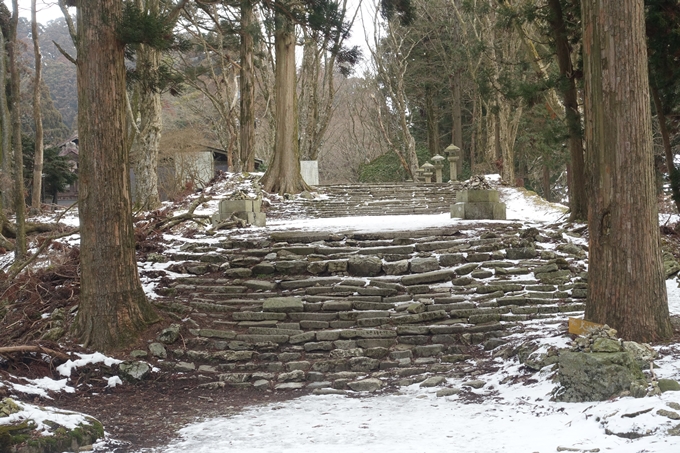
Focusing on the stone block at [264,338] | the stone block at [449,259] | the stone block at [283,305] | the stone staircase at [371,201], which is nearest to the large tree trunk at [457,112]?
the stone staircase at [371,201]

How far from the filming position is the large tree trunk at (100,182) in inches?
284

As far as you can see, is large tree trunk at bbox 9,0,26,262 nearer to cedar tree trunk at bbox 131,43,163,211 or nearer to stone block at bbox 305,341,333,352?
cedar tree trunk at bbox 131,43,163,211

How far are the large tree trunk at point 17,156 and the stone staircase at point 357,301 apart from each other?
2933 mm

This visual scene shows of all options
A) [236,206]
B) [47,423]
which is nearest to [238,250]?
[236,206]

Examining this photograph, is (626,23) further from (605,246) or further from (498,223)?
(498,223)

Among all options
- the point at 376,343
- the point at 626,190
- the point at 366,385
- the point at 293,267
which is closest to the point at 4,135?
the point at 293,267

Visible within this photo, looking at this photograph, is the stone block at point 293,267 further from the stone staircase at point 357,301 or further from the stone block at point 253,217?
the stone block at point 253,217

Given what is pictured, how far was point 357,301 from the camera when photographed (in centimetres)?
826

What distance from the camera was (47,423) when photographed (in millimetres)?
4703

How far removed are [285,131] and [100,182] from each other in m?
11.7

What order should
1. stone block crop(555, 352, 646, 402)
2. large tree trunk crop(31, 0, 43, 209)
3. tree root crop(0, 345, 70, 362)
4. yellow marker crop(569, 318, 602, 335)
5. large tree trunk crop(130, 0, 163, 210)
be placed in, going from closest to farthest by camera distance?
stone block crop(555, 352, 646, 402) < yellow marker crop(569, 318, 602, 335) < tree root crop(0, 345, 70, 362) < large tree trunk crop(130, 0, 163, 210) < large tree trunk crop(31, 0, 43, 209)

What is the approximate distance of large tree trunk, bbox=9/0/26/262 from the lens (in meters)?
10.7

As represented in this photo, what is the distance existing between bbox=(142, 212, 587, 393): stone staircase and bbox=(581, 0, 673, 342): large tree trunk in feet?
5.03

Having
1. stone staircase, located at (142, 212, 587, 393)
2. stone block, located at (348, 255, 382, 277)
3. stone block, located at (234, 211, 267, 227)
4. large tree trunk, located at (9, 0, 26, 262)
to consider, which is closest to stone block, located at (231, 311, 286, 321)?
stone staircase, located at (142, 212, 587, 393)
